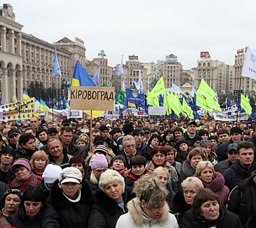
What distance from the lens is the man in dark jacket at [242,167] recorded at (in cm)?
416

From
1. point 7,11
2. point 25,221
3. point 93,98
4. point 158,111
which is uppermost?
point 7,11

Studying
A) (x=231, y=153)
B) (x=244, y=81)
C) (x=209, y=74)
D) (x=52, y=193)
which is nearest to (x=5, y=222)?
(x=52, y=193)

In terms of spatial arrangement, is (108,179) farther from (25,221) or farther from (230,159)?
(230,159)

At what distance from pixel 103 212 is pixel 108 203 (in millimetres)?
94

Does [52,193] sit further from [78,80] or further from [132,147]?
[78,80]

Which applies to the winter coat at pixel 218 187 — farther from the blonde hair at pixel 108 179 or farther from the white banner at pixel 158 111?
the white banner at pixel 158 111

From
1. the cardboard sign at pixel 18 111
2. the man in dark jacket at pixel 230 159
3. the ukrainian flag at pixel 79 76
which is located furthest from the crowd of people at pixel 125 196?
the cardboard sign at pixel 18 111

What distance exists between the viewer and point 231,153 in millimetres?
5090

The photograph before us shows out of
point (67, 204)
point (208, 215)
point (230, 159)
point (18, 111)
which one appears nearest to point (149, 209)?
point (208, 215)

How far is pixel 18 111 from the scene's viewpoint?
496 inches

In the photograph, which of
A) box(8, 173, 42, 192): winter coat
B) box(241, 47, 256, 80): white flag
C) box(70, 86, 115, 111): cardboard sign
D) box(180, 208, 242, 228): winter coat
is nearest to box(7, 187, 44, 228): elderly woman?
box(8, 173, 42, 192): winter coat

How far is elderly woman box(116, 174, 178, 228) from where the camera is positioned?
8.55ft

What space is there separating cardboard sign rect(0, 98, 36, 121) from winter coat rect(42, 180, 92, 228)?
9914 mm

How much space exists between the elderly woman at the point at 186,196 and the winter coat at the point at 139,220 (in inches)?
26.2
